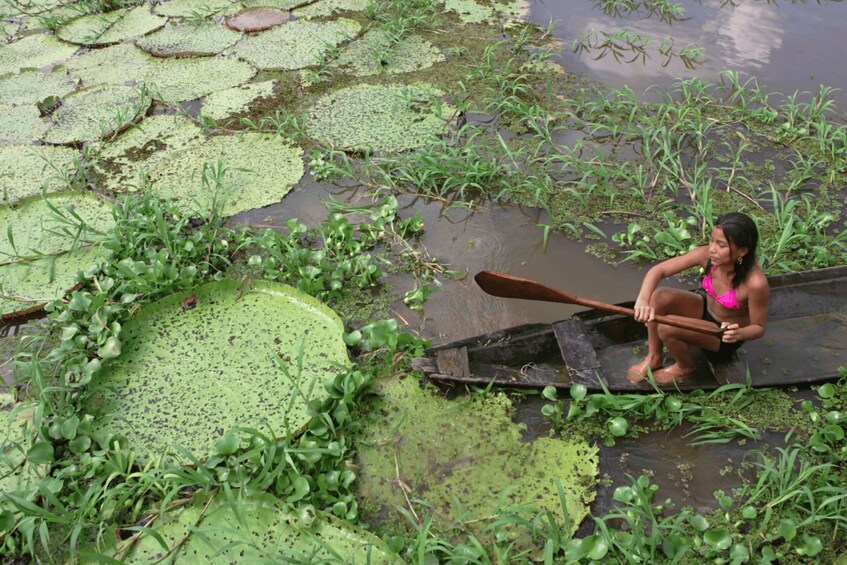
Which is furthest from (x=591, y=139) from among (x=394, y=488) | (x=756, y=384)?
(x=394, y=488)

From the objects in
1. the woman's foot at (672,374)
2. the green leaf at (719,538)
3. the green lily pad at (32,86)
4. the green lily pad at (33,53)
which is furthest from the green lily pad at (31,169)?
the green leaf at (719,538)

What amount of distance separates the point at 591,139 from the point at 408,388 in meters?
2.09

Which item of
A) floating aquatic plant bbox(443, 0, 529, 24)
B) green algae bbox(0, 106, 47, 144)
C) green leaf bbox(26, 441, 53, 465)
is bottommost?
green leaf bbox(26, 441, 53, 465)

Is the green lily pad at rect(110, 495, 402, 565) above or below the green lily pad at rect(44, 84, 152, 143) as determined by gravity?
below

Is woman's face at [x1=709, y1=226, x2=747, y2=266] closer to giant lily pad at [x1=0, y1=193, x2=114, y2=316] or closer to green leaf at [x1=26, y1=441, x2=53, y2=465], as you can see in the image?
green leaf at [x1=26, y1=441, x2=53, y2=465]

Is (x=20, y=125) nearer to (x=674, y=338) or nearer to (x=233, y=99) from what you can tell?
(x=233, y=99)

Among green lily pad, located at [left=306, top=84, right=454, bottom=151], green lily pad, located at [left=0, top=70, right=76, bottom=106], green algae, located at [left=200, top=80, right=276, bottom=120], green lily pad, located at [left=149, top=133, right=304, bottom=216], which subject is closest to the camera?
green lily pad, located at [left=149, top=133, right=304, bottom=216]

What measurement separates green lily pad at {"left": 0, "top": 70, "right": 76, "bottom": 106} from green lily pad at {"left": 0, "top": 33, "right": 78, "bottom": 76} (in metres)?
0.17

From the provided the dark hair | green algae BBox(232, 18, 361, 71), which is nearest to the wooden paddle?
the dark hair

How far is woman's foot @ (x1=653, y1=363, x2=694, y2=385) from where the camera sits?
2.16 meters

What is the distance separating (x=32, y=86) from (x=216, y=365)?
3.36 m

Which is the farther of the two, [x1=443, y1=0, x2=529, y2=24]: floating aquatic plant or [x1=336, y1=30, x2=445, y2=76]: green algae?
[x1=443, y1=0, x2=529, y2=24]: floating aquatic plant

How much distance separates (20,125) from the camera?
3.90m

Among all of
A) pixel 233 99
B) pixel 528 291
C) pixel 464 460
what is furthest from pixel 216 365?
pixel 233 99
